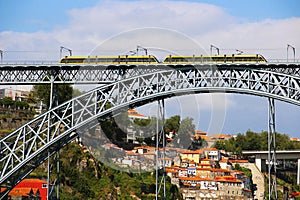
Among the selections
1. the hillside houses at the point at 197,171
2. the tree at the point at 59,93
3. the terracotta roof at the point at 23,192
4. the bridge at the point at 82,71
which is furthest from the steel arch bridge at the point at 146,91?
the hillside houses at the point at 197,171

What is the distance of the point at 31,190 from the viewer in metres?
49.9

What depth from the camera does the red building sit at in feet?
164

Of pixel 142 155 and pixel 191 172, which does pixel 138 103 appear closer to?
pixel 142 155

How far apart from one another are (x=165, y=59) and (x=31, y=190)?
20571 mm

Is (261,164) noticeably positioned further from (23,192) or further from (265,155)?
(23,192)

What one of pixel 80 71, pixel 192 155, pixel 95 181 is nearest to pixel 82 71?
pixel 80 71

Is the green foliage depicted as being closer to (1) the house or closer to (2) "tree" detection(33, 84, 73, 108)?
(2) "tree" detection(33, 84, 73, 108)

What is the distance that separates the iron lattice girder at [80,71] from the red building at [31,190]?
15.9 metres

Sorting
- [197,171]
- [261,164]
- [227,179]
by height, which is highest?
[261,164]

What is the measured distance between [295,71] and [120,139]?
38678mm

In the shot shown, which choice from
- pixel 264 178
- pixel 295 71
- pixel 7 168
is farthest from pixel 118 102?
pixel 264 178

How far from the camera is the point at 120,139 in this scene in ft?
229

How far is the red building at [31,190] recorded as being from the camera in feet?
164

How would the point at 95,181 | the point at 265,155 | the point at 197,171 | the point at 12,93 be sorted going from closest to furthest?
the point at 95,181
the point at 197,171
the point at 265,155
the point at 12,93
